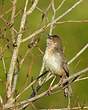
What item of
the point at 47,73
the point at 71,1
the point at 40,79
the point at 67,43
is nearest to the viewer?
the point at 40,79

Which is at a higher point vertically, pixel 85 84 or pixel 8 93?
pixel 8 93

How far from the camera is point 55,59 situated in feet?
17.6

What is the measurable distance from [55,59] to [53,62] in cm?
4

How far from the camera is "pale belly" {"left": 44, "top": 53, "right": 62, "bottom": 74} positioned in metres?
5.22

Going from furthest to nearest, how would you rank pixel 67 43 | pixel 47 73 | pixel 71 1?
pixel 71 1, pixel 67 43, pixel 47 73

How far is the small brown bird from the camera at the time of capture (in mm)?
5188

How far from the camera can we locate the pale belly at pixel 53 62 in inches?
205

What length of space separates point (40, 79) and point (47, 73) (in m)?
0.51

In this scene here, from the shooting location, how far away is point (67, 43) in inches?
472

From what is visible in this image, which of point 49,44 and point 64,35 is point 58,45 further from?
point 64,35

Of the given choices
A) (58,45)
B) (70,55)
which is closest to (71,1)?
(70,55)

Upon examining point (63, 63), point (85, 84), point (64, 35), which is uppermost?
point (63, 63)

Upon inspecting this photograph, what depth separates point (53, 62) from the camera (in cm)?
534

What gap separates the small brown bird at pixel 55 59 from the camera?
204 inches
